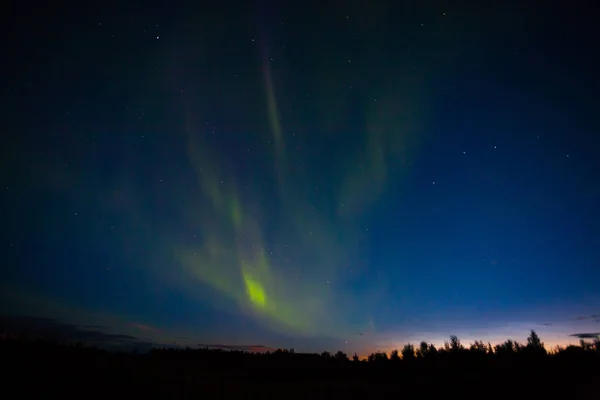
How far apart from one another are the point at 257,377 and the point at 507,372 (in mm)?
20770

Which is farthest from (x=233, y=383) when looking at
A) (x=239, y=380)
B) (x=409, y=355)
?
(x=409, y=355)

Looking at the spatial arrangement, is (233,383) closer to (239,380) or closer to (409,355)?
(239,380)

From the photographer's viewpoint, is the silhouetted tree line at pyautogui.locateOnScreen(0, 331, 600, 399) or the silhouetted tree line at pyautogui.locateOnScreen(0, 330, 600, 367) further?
the silhouetted tree line at pyautogui.locateOnScreen(0, 330, 600, 367)

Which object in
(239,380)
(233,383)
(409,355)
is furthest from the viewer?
(409,355)

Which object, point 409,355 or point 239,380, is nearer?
point 239,380

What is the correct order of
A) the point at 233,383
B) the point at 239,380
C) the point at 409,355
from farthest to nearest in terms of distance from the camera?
1. the point at 409,355
2. the point at 239,380
3. the point at 233,383

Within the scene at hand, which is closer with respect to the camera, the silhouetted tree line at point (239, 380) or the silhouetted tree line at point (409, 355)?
the silhouetted tree line at point (239, 380)

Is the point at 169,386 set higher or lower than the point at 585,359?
lower

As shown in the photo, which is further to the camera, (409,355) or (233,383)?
(409,355)

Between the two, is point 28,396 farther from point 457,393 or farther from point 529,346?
point 529,346

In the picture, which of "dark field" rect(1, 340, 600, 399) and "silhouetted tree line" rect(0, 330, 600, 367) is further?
"silhouetted tree line" rect(0, 330, 600, 367)

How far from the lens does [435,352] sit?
Answer: 154ft

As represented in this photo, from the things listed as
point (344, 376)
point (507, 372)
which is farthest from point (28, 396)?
point (507, 372)

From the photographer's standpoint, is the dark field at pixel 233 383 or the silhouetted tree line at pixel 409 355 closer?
the dark field at pixel 233 383
